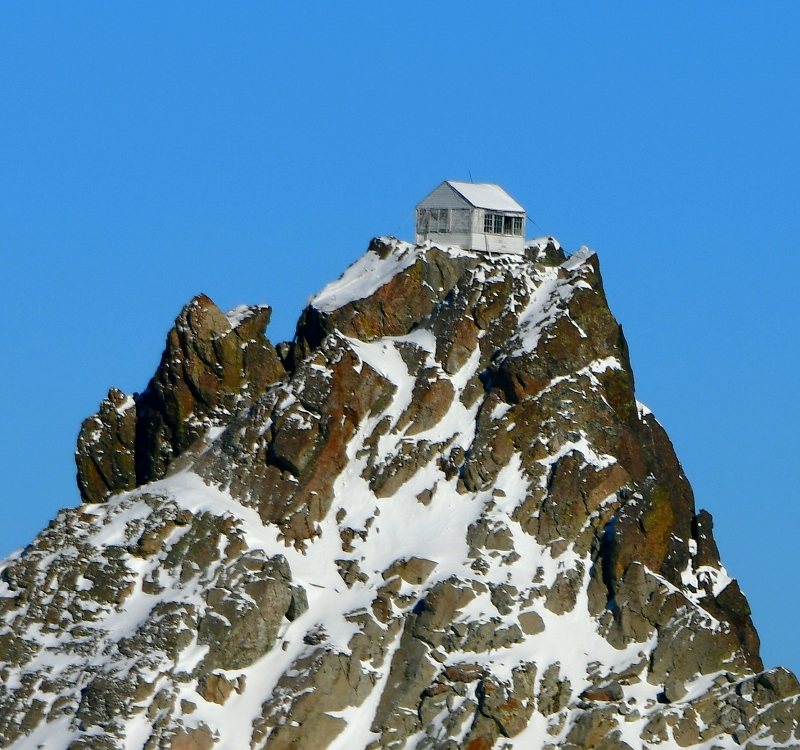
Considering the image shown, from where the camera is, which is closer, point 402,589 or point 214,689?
point 214,689

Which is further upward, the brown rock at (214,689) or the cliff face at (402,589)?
the cliff face at (402,589)

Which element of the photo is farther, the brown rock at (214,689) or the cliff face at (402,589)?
the brown rock at (214,689)

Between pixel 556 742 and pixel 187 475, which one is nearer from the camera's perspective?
→ pixel 556 742

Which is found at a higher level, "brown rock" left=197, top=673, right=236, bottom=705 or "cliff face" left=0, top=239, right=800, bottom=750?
"cliff face" left=0, top=239, right=800, bottom=750

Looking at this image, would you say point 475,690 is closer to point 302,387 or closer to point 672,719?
point 672,719

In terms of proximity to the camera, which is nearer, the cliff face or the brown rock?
the cliff face

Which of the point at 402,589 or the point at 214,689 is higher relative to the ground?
the point at 402,589

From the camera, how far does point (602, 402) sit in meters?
198

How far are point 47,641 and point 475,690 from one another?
→ 27471 millimetres

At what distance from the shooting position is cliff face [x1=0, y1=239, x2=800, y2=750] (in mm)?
186750

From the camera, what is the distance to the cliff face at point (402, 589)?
187 meters

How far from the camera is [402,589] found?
19200 cm

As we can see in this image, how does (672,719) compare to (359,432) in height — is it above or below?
below

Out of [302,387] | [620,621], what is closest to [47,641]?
[302,387]
